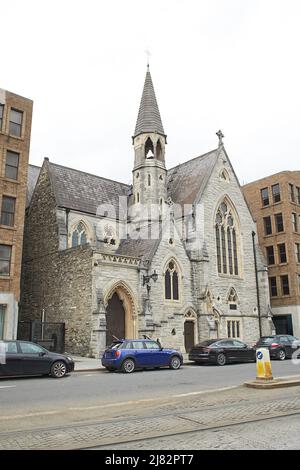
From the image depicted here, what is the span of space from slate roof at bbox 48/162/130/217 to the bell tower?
2629mm

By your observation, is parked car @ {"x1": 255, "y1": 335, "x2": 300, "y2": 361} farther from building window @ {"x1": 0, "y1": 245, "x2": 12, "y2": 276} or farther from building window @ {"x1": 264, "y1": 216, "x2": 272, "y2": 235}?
building window @ {"x1": 264, "y1": 216, "x2": 272, "y2": 235}

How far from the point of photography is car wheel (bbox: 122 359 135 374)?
17.4m

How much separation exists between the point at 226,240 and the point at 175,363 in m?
17.1

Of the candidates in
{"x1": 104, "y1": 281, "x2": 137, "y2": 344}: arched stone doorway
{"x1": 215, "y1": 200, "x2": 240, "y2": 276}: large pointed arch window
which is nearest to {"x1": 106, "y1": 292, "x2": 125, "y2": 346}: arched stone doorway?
{"x1": 104, "y1": 281, "x2": 137, "y2": 344}: arched stone doorway

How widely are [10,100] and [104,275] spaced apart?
40.4ft

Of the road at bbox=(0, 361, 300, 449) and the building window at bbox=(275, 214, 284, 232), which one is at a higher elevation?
the building window at bbox=(275, 214, 284, 232)

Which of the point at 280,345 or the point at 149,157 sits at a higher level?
the point at 149,157

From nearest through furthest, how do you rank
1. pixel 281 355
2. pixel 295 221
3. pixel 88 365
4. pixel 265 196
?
pixel 88 365 → pixel 281 355 → pixel 295 221 → pixel 265 196

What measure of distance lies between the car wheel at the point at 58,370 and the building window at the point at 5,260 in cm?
1057

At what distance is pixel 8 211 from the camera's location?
25.4 meters

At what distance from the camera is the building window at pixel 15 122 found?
2639 cm

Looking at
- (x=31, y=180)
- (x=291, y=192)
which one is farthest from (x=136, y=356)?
(x=291, y=192)

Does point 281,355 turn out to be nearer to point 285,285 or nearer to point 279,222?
point 285,285

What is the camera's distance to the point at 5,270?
2472 cm
